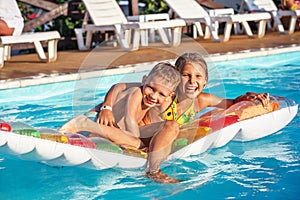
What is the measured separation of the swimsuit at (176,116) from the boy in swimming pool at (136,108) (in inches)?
2.9

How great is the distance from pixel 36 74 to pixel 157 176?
3.83 meters

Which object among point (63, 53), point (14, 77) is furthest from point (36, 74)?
point (63, 53)

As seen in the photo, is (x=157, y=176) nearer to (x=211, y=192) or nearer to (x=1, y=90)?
(x=211, y=192)

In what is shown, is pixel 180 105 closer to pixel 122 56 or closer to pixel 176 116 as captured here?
pixel 176 116

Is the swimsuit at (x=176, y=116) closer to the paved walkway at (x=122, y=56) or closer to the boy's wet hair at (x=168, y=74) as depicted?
the boy's wet hair at (x=168, y=74)

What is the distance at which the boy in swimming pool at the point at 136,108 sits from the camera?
4.10m

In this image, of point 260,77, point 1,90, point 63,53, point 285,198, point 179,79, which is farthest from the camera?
point 63,53

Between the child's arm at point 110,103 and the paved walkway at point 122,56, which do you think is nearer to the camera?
the child's arm at point 110,103

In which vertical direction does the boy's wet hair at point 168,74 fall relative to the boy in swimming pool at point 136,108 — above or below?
above

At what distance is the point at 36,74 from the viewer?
7.54 meters

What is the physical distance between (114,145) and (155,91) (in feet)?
1.42

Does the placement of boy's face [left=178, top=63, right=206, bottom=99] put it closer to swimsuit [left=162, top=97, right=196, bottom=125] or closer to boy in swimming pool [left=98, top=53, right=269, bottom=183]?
boy in swimming pool [left=98, top=53, right=269, bottom=183]

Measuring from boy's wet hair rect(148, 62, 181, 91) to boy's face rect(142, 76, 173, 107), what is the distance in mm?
20

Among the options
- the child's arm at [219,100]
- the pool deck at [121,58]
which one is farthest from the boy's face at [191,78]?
the pool deck at [121,58]
